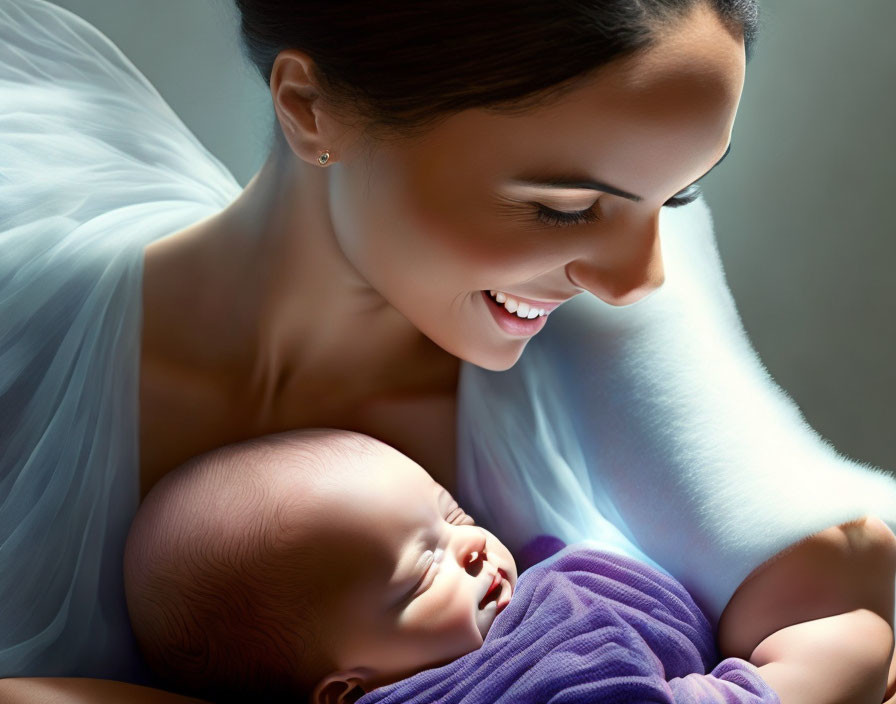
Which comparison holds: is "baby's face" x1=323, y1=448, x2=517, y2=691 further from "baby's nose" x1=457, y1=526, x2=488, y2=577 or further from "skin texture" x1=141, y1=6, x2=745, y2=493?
"skin texture" x1=141, y1=6, x2=745, y2=493

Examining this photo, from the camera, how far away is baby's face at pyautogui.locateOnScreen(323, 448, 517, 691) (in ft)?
3.53

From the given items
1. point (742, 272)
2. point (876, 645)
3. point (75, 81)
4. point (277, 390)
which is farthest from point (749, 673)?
point (75, 81)

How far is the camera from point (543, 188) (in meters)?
0.96

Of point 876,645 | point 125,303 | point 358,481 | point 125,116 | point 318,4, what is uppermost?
point 318,4

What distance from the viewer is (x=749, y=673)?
3.44ft

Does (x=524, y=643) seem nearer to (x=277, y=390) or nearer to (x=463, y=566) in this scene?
(x=463, y=566)

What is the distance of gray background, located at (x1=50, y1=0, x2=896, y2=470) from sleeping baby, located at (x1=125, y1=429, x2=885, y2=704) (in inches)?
29.6

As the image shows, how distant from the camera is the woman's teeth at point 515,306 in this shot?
1116 mm

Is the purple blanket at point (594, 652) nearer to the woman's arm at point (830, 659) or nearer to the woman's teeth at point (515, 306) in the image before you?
the woman's arm at point (830, 659)

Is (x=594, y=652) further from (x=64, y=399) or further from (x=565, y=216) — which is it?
(x=64, y=399)

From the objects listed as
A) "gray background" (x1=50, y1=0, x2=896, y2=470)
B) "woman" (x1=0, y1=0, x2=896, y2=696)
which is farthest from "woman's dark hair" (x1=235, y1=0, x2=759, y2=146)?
"gray background" (x1=50, y1=0, x2=896, y2=470)

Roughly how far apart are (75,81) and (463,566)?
0.83 m

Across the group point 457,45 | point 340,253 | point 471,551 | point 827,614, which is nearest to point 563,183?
point 457,45

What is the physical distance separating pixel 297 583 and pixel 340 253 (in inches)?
14.2
